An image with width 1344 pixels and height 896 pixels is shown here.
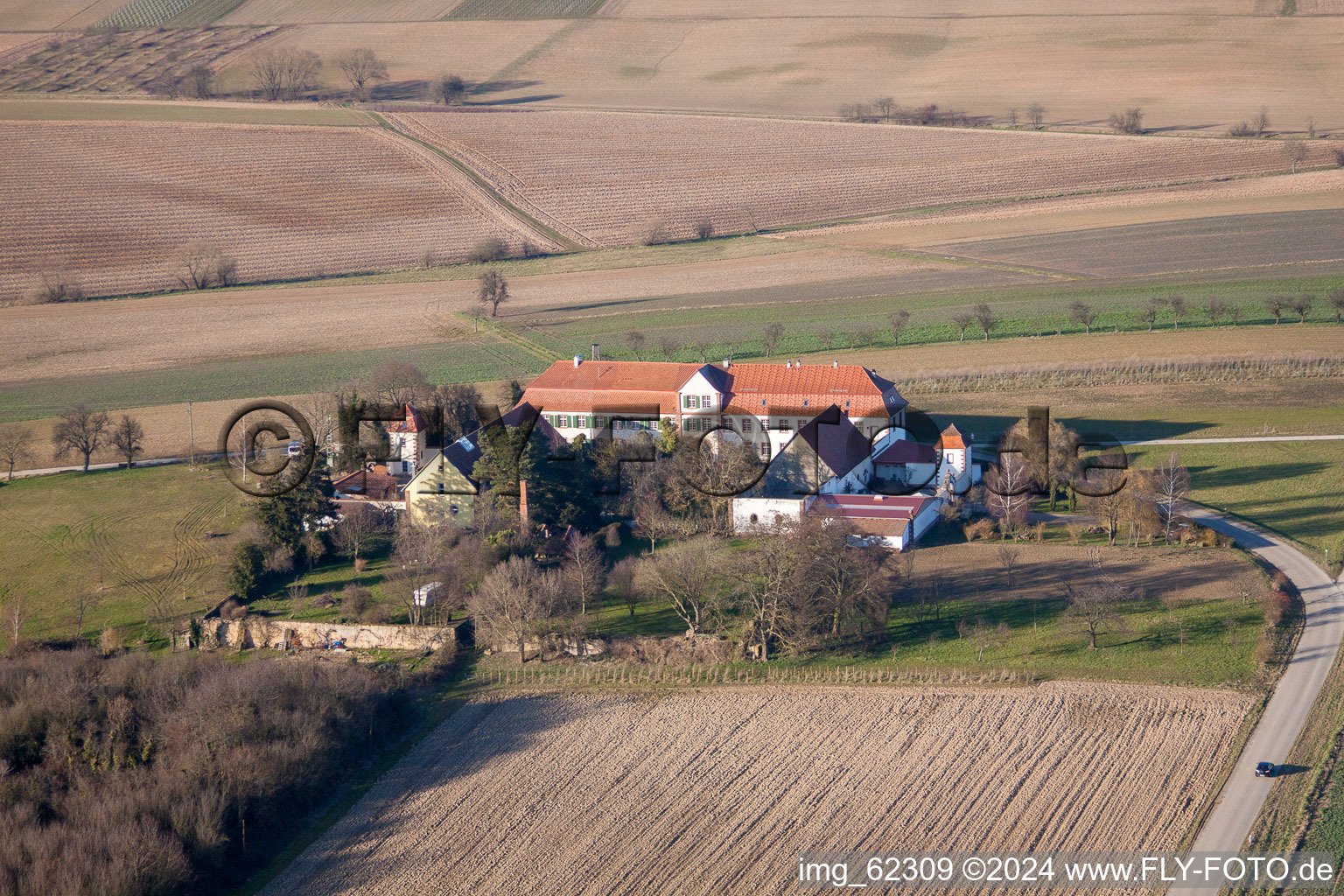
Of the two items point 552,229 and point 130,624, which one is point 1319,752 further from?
point 552,229

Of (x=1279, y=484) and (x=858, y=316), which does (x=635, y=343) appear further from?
(x=1279, y=484)

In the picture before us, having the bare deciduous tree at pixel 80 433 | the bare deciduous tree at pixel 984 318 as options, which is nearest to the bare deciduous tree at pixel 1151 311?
the bare deciduous tree at pixel 984 318

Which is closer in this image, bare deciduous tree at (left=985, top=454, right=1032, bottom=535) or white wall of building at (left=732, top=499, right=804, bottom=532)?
bare deciduous tree at (left=985, top=454, right=1032, bottom=535)

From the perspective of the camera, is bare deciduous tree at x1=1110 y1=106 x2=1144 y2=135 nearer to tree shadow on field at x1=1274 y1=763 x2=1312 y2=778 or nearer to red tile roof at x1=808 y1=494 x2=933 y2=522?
red tile roof at x1=808 y1=494 x2=933 y2=522

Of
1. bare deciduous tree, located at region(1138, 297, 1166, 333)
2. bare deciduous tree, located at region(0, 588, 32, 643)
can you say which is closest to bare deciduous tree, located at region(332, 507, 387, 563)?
bare deciduous tree, located at region(0, 588, 32, 643)

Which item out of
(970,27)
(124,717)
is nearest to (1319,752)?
(124,717)

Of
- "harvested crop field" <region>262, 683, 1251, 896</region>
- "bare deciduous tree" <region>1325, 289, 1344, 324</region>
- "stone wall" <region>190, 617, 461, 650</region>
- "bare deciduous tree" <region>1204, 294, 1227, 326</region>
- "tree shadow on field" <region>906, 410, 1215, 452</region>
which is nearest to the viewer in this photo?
"harvested crop field" <region>262, 683, 1251, 896</region>
